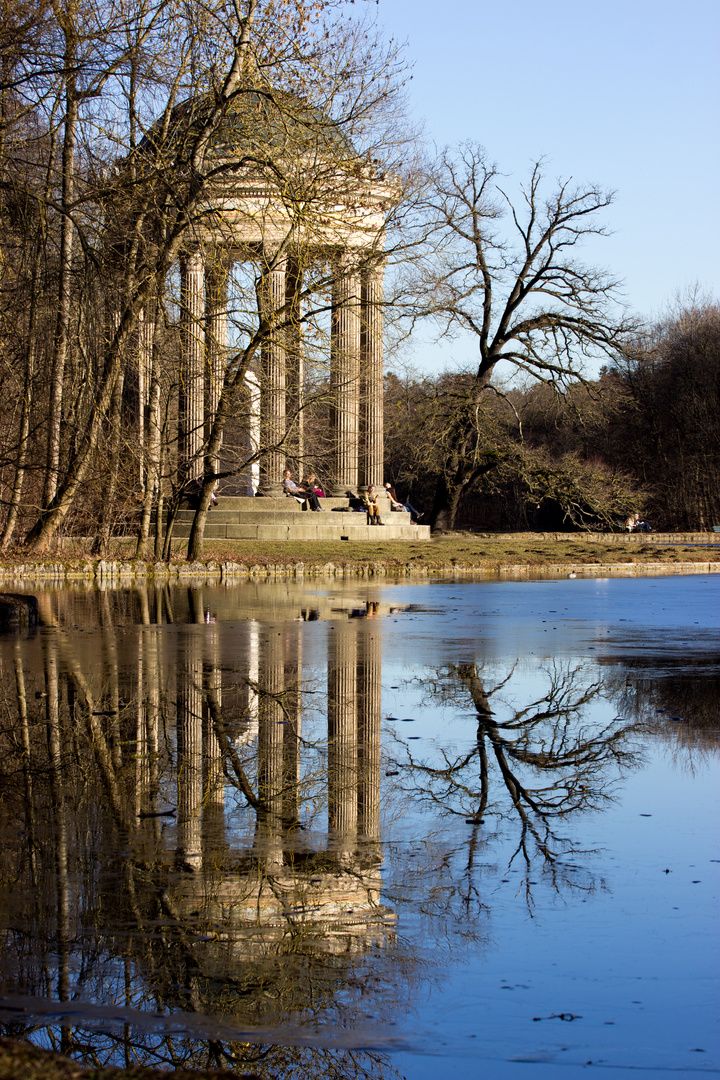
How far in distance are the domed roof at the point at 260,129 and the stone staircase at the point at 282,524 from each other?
13484mm

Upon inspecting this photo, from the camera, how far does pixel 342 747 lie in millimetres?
5828

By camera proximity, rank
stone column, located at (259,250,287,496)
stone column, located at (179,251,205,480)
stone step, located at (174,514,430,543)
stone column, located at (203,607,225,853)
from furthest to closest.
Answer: stone step, located at (174,514,430,543) → stone column, located at (259,250,287,496) → stone column, located at (179,251,205,480) → stone column, located at (203,607,225,853)

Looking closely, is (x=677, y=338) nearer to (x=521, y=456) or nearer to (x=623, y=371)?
(x=623, y=371)

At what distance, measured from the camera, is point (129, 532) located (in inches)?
956

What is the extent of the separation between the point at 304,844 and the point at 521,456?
33.2 metres

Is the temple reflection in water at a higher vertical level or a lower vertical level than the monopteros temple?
lower

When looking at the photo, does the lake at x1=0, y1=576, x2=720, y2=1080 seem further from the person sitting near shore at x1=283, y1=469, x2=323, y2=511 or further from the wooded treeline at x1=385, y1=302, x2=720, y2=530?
the wooded treeline at x1=385, y1=302, x2=720, y2=530

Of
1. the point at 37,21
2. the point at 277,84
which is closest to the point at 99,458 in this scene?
the point at 277,84

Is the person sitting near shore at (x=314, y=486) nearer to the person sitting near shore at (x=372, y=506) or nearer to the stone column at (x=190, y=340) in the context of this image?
the person sitting near shore at (x=372, y=506)

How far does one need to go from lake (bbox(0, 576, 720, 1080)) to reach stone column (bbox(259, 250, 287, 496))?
945 centimetres

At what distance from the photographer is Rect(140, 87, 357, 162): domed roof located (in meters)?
14.6

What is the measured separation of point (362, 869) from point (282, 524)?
2746 cm

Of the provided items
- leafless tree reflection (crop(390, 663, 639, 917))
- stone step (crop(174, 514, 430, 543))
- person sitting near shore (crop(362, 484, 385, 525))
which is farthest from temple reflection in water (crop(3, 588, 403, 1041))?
person sitting near shore (crop(362, 484, 385, 525))

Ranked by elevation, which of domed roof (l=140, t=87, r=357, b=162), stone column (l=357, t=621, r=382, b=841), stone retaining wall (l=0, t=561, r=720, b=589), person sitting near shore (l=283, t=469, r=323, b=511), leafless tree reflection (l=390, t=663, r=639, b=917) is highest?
domed roof (l=140, t=87, r=357, b=162)
